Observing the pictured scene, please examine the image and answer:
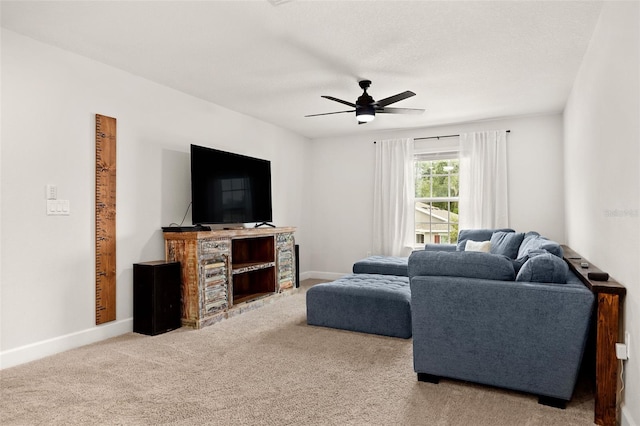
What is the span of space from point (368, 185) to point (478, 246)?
88.2 inches

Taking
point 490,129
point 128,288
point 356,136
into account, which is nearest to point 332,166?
point 356,136

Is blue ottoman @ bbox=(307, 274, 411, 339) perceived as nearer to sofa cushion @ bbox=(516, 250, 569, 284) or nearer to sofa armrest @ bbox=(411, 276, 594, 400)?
sofa armrest @ bbox=(411, 276, 594, 400)

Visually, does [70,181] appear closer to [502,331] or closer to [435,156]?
[502,331]

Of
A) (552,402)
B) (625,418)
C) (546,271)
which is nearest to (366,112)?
(546,271)

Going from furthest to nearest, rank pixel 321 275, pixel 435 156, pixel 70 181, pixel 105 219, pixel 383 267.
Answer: pixel 321 275 → pixel 435 156 → pixel 383 267 → pixel 105 219 → pixel 70 181

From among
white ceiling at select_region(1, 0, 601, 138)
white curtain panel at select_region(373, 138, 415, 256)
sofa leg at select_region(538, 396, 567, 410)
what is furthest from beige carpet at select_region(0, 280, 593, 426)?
white curtain panel at select_region(373, 138, 415, 256)

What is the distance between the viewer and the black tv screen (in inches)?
165

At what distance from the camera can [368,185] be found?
21.3 ft

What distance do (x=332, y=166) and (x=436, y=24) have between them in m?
4.08

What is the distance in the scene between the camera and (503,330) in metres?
2.21

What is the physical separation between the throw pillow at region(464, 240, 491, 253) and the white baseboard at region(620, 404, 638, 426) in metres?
2.78

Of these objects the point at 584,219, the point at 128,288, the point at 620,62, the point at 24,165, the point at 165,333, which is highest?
the point at 620,62

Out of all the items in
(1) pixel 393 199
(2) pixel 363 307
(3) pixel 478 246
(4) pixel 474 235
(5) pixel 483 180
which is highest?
(5) pixel 483 180

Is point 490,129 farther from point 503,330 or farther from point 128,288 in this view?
point 128,288
